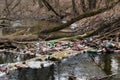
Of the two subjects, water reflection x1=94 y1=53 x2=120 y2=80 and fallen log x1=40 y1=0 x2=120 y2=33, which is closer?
water reflection x1=94 y1=53 x2=120 y2=80

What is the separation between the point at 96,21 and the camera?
22328 mm

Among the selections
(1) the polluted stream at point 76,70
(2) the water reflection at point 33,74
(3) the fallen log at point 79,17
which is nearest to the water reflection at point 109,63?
(1) the polluted stream at point 76,70

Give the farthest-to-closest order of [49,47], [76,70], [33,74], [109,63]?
[49,47], [109,63], [76,70], [33,74]

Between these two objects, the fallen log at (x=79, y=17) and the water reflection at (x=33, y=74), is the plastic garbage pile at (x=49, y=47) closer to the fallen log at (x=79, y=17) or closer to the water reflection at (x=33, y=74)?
the fallen log at (x=79, y=17)

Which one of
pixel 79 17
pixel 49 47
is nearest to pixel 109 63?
pixel 49 47

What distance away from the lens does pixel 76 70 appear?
43.6ft

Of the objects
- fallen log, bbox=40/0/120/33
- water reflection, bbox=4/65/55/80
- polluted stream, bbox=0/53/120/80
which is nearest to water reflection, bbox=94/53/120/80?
polluted stream, bbox=0/53/120/80

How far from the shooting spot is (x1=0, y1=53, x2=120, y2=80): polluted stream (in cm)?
1223

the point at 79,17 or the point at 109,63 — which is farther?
the point at 79,17

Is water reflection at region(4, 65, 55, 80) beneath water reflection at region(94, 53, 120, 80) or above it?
above

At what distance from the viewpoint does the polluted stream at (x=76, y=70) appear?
1223 cm

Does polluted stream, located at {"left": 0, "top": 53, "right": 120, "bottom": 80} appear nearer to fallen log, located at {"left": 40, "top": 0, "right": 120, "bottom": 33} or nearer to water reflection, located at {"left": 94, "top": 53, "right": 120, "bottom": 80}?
water reflection, located at {"left": 94, "top": 53, "right": 120, "bottom": 80}

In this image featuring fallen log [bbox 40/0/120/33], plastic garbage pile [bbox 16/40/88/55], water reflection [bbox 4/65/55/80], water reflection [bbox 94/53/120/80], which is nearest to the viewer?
water reflection [bbox 4/65/55/80]

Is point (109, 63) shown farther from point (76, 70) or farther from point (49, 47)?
point (49, 47)
